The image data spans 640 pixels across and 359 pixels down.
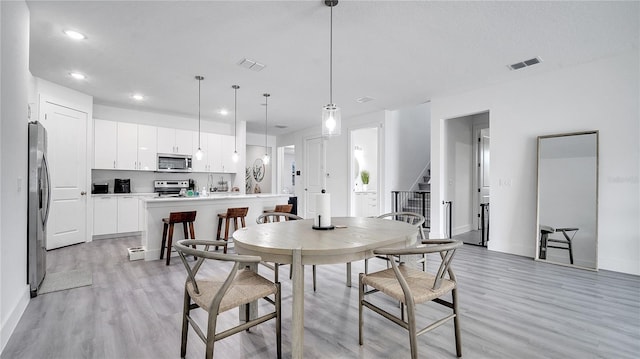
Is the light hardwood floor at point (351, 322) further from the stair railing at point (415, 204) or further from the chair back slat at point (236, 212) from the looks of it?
the stair railing at point (415, 204)

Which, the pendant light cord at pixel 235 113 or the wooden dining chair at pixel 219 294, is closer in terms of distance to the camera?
the wooden dining chair at pixel 219 294

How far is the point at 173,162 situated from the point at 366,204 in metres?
4.73

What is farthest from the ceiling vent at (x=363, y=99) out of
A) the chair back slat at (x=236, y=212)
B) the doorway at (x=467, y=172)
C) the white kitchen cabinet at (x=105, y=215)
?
the white kitchen cabinet at (x=105, y=215)

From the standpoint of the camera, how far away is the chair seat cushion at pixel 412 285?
1651 millimetres

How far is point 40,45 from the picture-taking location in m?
3.17

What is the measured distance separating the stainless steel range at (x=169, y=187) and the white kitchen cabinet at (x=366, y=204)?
13.8 ft

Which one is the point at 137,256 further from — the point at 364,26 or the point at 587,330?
the point at 587,330

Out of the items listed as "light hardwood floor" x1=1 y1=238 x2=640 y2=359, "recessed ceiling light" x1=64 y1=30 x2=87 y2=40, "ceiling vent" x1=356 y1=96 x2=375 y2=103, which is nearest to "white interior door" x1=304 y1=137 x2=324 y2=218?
"ceiling vent" x1=356 y1=96 x2=375 y2=103

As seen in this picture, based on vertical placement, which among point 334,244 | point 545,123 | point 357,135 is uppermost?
point 357,135

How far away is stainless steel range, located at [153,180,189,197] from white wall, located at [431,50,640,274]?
5.35 metres

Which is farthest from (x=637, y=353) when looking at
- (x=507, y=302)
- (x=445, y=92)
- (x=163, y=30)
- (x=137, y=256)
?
(x=137, y=256)

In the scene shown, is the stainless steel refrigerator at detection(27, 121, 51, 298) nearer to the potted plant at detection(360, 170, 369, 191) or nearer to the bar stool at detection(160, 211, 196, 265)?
the bar stool at detection(160, 211, 196, 265)

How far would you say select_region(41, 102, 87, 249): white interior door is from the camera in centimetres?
444

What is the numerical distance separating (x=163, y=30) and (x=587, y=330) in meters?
4.37
